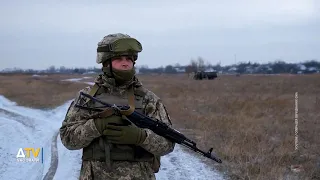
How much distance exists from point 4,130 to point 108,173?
10192mm

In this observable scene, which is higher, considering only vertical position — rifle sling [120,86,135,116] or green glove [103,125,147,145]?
rifle sling [120,86,135,116]

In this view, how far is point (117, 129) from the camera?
2410mm

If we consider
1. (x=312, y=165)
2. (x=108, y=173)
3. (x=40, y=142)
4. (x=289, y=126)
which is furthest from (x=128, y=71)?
(x=289, y=126)

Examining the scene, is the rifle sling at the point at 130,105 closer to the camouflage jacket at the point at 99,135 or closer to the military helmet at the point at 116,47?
the camouflage jacket at the point at 99,135

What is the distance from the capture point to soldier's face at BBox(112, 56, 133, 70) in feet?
8.29

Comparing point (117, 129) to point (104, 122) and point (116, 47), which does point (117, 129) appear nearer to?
point (104, 122)

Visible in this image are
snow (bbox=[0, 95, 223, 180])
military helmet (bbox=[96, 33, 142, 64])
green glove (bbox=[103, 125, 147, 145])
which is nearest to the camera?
green glove (bbox=[103, 125, 147, 145])

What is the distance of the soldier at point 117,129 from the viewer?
242cm

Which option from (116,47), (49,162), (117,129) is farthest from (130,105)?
(49,162)

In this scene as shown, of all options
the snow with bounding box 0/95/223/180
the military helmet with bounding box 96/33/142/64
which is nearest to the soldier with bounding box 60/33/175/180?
the military helmet with bounding box 96/33/142/64

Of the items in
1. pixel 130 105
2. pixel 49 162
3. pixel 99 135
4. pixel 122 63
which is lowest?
pixel 49 162

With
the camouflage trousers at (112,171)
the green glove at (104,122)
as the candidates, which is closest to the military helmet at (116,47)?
the green glove at (104,122)

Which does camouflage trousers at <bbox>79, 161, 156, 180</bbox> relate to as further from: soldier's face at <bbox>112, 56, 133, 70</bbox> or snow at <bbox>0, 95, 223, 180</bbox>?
snow at <bbox>0, 95, 223, 180</bbox>

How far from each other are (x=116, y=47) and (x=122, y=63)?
114 millimetres
